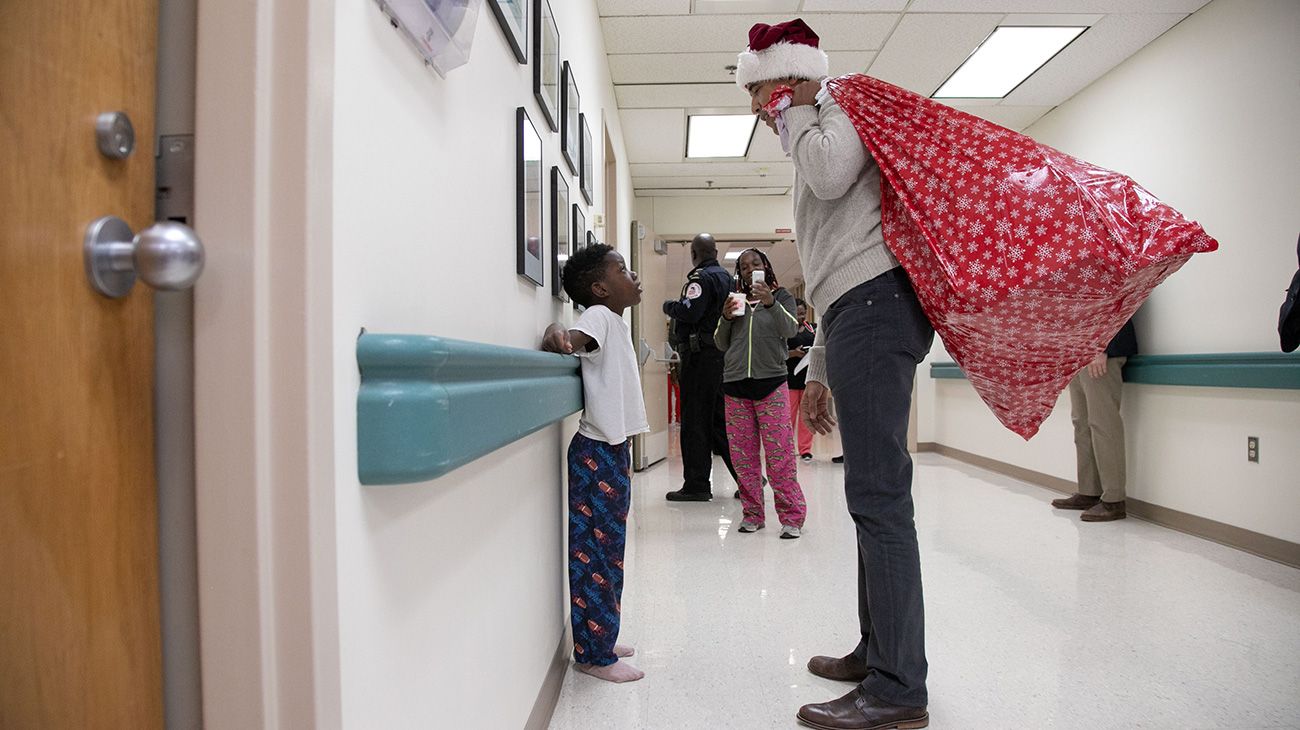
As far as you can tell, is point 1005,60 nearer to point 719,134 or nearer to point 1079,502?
point 719,134

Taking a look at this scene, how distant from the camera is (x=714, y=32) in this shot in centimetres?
384

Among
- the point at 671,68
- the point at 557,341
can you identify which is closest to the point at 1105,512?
the point at 557,341

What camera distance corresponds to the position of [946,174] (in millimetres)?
1319

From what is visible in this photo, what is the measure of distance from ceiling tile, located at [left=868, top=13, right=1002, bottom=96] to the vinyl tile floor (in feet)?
8.71

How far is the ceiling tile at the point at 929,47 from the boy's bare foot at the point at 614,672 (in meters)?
3.55

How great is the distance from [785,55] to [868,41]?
2.84m

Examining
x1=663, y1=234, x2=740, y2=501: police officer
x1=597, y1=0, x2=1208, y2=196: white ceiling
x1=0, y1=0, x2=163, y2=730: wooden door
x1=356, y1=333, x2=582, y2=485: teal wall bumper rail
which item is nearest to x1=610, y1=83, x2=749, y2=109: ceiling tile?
x1=597, y1=0, x2=1208, y2=196: white ceiling

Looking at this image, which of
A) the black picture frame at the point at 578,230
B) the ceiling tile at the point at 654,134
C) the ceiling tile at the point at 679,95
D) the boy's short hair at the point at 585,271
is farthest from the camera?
the ceiling tile at the point at 654,134

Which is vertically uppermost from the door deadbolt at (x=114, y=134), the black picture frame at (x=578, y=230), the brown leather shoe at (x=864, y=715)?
the black picture frame at (x=578, y=230)

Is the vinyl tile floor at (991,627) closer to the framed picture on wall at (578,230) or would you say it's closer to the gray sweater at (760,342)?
the gray sweater at (760,342)

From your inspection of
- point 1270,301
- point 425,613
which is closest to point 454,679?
point 425,613

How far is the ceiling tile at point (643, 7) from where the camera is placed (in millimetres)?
3519

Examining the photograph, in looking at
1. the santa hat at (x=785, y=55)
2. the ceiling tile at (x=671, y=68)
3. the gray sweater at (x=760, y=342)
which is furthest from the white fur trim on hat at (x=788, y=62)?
the ceiling tile at (x=671, y=68)

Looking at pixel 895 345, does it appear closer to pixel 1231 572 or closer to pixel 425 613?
pixel 425 613
